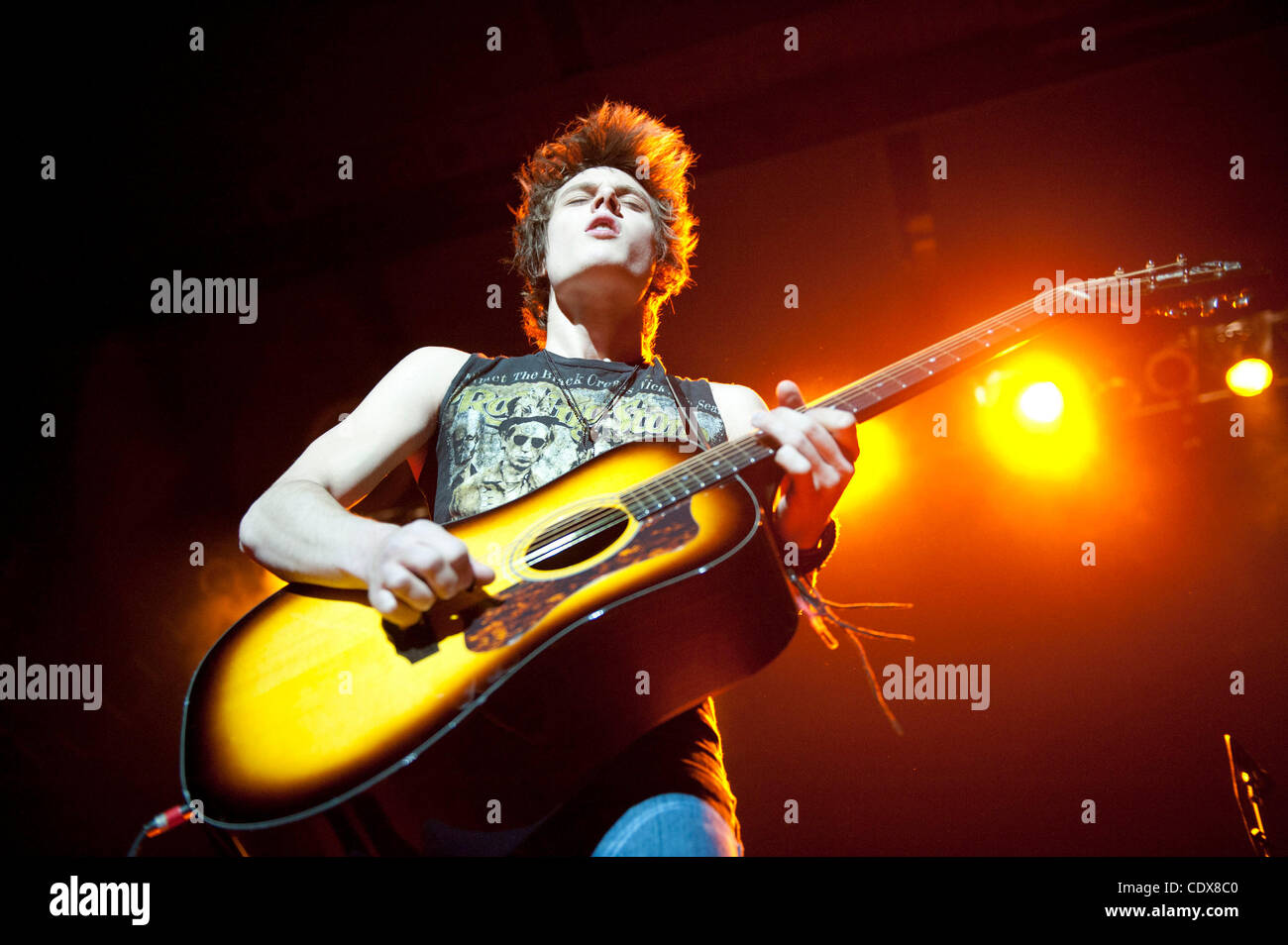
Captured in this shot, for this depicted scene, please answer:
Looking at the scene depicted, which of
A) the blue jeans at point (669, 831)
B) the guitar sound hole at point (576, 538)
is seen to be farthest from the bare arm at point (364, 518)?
the blue jeans at point (669, 831)

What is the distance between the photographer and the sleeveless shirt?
1271 mm

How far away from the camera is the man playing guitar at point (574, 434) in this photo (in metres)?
1.21

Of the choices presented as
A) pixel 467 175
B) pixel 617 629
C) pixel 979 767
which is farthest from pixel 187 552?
pixel 979 767

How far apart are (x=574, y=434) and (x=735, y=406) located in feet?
1.72

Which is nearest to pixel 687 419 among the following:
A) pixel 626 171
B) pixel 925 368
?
pixel 925 368

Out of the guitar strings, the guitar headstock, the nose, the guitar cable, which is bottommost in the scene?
the guitar cable

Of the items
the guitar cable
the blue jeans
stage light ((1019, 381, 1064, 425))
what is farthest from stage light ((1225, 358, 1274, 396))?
the guitar cable

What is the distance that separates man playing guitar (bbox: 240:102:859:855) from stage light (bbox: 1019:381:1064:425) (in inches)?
76.2

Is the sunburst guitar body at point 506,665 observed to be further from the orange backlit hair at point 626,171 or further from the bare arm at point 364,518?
the orange backlit hair at point 626,171

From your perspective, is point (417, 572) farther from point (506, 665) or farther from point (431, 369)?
point (431, 369)

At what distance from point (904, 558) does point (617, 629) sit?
9.71 ft

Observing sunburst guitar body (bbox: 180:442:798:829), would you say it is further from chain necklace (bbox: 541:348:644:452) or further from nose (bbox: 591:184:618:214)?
nose (bbox: 591:184:618:214)

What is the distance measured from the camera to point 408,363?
1865mm

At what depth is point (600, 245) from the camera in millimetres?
2098
